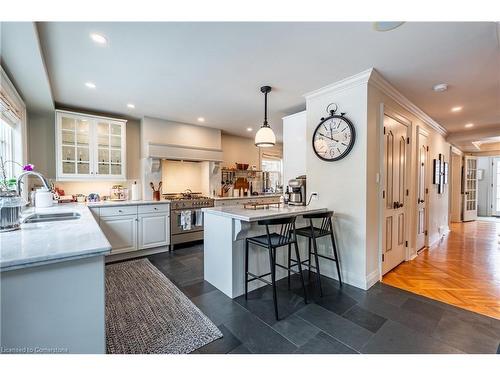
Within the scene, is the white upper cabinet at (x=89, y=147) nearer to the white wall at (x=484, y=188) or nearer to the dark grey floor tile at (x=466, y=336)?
the dark grey floor tile at (x=466, y=336)

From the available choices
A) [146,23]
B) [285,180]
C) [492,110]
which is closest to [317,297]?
[285,180]

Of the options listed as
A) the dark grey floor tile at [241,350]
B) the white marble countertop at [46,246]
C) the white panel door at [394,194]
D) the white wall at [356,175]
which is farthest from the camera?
the white panel door at [394,194]

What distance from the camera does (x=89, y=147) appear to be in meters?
3.63

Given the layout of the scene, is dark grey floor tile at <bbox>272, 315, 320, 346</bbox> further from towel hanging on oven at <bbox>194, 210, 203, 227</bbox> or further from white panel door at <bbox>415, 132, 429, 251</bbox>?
white panel door at <bbox>415, 132, 429, 251</bbox>

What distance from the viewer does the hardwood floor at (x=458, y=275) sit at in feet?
7.67

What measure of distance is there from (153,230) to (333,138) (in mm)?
3080

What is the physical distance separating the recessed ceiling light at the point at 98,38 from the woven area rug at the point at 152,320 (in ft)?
7.64

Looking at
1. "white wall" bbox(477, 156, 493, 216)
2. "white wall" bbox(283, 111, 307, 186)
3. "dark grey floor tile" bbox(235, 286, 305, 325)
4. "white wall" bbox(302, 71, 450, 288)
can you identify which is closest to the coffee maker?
"white wall" bbox(302, 71, 450, 288)

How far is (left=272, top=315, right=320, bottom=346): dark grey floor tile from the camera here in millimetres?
1716

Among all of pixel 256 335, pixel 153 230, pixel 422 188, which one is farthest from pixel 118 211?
pixel 422 188

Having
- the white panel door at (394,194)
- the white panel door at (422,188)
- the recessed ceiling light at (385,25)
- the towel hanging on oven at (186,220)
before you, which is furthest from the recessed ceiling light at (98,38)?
the white panel door at (422,188)

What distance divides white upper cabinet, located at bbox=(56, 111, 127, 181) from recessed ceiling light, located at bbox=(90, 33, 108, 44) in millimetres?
2141

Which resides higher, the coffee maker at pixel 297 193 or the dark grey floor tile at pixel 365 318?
the coffee maker at pixel 297 193

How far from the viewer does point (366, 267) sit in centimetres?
255
